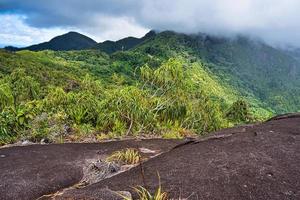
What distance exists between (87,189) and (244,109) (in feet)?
191

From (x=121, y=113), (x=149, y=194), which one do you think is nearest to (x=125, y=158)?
(x=149, y=194)

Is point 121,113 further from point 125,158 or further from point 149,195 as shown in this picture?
point 149,195

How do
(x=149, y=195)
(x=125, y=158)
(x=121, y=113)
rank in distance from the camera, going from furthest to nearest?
(x=121, y=113), (x=125, y=158), (x=149, y=195)

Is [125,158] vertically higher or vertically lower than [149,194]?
lower

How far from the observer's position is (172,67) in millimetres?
20625

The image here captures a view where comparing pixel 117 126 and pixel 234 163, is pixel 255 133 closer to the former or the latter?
pixel 234 163

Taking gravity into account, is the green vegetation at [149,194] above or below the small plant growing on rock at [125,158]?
above

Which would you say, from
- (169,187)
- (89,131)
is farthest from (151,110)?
(169,187)

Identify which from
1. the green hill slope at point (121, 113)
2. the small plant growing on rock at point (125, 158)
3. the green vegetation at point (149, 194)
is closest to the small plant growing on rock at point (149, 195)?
the green vegetation at point (149, 194)

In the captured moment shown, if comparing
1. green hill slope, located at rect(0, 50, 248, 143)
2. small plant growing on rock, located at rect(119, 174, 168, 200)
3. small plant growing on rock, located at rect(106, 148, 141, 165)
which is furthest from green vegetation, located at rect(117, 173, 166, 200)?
green hill slope, located at rect(0, 50, 248, 143)

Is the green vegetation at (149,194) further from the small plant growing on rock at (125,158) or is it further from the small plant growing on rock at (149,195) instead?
the small plant growing on rock at (125,158)

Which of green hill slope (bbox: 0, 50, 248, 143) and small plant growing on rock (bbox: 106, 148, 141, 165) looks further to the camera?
green hill slope (bbox: 0, 50, 248, 143)

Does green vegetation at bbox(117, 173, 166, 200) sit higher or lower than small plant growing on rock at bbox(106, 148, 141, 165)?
higher

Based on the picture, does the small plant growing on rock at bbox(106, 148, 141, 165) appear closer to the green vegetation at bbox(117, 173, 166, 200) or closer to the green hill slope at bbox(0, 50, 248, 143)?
the green vegetation at bbox(117, 173, 166, 200)
